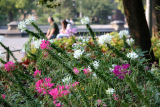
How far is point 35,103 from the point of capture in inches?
94.9

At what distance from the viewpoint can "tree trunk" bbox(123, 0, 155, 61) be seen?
532 centimetres

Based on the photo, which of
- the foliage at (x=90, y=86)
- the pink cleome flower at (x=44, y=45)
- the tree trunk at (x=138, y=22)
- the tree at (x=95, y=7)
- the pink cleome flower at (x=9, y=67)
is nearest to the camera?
the foliage at (x=90, y=86)

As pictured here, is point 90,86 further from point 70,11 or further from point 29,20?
point 70,11

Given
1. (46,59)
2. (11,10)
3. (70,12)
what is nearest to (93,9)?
(70,12)

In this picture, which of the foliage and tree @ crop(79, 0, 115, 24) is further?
tree @ crop(79, 0, 115, 24)

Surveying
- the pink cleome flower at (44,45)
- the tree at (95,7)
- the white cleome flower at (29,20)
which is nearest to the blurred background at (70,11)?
the tree at (95,7)

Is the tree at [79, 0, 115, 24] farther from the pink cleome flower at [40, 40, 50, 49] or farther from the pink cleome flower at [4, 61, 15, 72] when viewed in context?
the pink cleome flower at [40, 40, 50, 49]

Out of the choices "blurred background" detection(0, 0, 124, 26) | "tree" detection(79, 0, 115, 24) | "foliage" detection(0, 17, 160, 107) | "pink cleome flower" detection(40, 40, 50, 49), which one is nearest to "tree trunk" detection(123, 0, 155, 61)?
"foliage" detection(0, 17, 160, 107)

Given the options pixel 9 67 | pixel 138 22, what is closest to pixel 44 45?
pixel 9 67

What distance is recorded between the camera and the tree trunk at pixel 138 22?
209 inches

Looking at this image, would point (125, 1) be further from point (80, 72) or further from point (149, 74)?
point (149, 74)

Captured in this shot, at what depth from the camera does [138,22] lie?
5.37m

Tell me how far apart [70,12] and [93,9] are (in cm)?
574

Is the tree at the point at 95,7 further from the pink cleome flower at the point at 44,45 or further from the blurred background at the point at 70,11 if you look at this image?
the pink cleome flower at the point at 44,45
